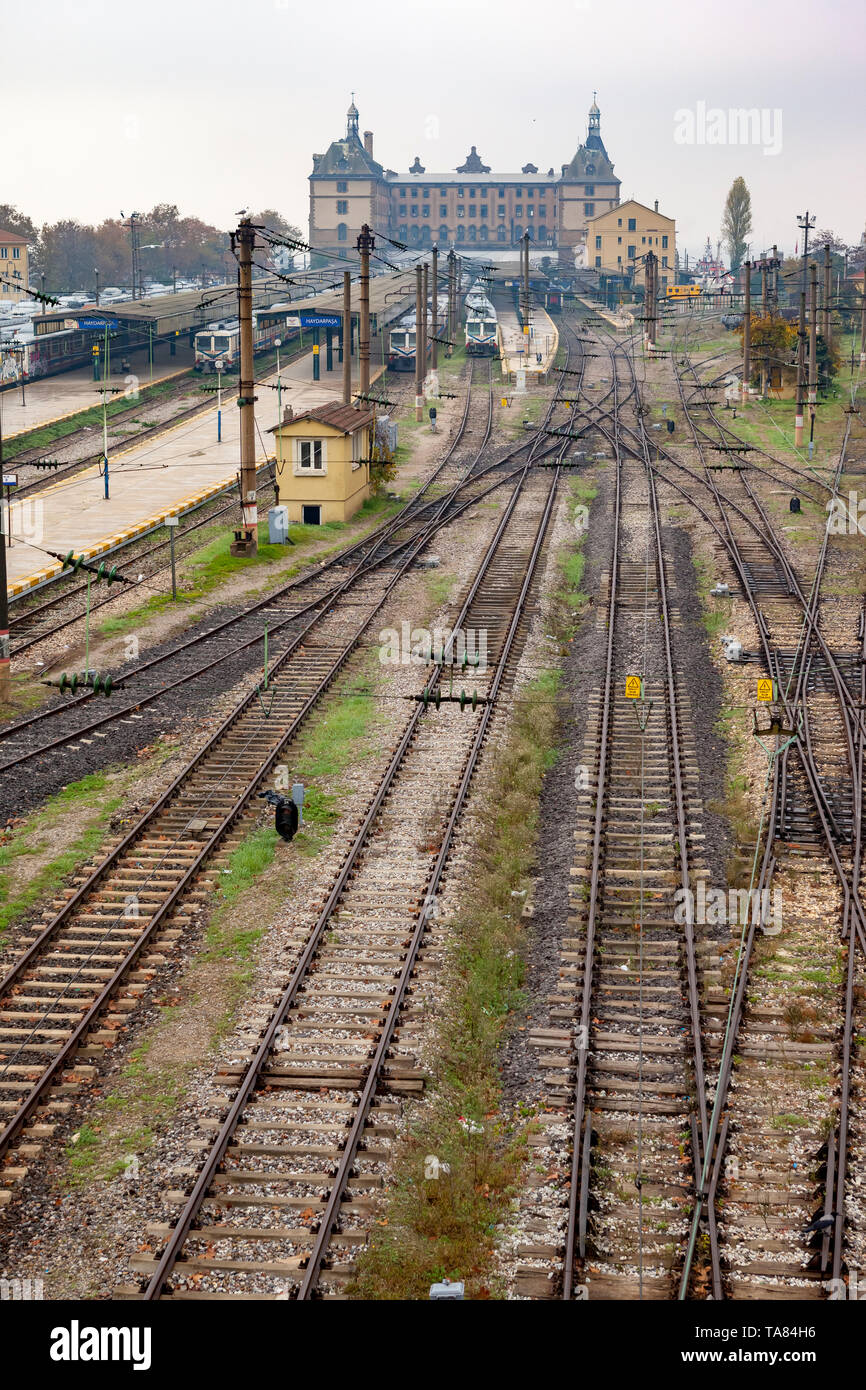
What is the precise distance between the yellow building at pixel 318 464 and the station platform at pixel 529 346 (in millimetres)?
33643

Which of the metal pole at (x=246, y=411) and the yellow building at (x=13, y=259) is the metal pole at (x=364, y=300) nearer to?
the metal pole at (x=246, y=411)

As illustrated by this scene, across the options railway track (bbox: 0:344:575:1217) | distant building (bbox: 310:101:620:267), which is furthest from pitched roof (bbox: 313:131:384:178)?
railway track (bbox: 0:344:575:1217)

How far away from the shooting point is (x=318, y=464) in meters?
39.6

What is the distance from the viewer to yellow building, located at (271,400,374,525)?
3884 cm

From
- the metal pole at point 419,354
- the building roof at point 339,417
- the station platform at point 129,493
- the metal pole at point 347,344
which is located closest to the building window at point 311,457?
the building roof at point 339,417

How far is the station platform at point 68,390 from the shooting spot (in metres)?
57.1

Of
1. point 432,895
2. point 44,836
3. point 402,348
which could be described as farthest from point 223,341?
point 432,895

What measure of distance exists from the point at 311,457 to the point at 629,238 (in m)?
107

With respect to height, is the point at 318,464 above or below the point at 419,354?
below

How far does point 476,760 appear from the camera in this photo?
21.6 m

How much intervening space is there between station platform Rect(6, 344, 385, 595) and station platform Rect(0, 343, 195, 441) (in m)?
5.03

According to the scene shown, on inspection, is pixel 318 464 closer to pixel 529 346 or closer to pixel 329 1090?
pixel 329 1090
